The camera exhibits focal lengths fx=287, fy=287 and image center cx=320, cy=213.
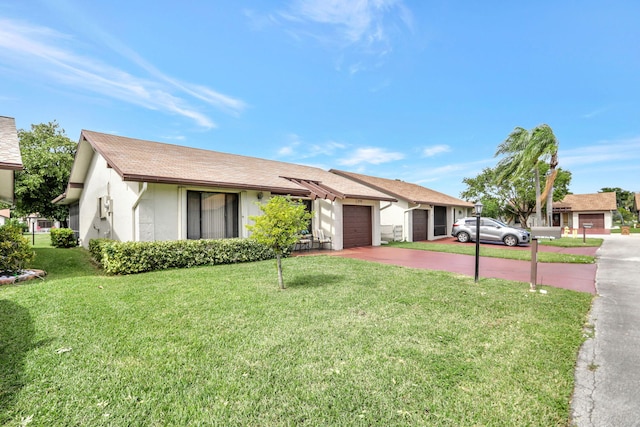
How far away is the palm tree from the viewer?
23500 mm

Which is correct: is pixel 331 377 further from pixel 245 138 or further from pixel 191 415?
pixel 245 138

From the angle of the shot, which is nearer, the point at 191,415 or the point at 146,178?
the point at 191,415

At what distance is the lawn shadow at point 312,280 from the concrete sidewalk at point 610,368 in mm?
4702

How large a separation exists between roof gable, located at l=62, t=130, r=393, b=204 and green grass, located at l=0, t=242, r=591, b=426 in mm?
4398

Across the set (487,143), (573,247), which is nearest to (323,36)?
(573,247)

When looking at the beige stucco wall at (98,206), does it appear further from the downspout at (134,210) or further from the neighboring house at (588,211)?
the neighboring house at (588,211)

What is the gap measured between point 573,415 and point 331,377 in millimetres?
2147

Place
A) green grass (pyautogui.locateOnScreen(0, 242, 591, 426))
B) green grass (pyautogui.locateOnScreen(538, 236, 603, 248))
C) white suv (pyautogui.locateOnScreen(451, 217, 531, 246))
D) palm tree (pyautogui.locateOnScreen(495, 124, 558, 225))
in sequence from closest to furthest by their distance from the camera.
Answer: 1. green grass (pyautogui.locateOnScreen(0, 242, 591, 426))
2. green grass (pyautogui.locateOnScreen(538, 236, 603, 248))
3. white suv (pyautogui.locateOnScreen(451, 217, 531, 246))
4. palm tree (pyautogui.locateOnScreen(495, 124, 558, 225))

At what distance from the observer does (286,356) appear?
11.1 ft

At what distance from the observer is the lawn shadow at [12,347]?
2.69 m

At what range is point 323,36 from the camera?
40.6 feet

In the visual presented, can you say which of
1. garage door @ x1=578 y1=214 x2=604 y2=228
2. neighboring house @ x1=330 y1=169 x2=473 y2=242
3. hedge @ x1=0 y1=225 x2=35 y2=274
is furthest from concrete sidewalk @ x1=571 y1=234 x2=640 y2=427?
garage door @ x1=578 y1=214 x2=604 y2=228

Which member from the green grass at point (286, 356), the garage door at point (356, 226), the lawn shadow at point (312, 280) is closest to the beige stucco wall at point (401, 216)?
the garage door at point (356, 226)

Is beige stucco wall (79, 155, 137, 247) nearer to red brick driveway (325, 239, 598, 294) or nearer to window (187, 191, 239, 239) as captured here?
window (187, 191, 239, 239)
